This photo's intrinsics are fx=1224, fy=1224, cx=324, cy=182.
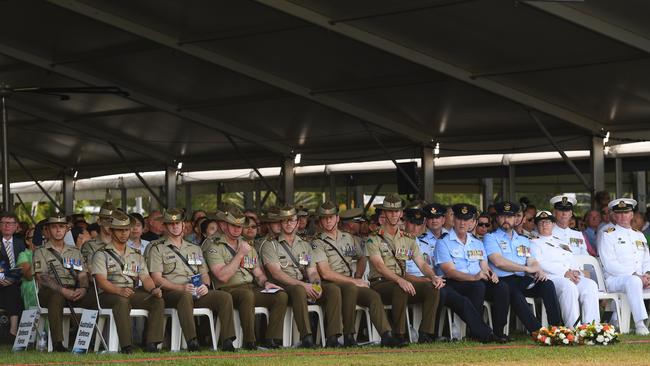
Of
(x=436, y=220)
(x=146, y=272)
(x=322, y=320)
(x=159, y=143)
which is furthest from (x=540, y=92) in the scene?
(x=159, y=143)

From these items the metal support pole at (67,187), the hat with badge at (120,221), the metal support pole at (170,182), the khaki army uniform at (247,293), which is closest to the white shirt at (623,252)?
the khaki army uniform at (247,293)

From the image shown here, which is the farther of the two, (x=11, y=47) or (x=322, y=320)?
(x=11, y=47)

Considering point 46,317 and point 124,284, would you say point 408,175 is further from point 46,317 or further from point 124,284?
point 124,284

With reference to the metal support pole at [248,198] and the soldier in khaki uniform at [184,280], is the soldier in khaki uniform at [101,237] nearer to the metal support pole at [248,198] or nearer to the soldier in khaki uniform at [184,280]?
the soldier in khaki uniform at [184,280]

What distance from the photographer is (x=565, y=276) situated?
38.3ft

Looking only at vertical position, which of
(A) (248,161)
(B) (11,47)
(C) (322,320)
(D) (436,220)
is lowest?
(C) (322,320)

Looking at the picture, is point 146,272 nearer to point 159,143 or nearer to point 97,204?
point 159,143

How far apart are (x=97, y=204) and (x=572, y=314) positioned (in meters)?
50.2

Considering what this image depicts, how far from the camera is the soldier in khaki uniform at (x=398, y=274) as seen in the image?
11.0 m

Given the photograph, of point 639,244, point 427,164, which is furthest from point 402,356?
point 427,164

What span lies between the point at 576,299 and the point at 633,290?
720 millimetres

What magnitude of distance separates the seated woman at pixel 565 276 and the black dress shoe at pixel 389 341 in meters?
1.81

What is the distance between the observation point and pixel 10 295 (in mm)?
11789

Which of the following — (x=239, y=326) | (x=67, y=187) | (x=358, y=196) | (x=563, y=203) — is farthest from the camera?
(x=67, y=187)
